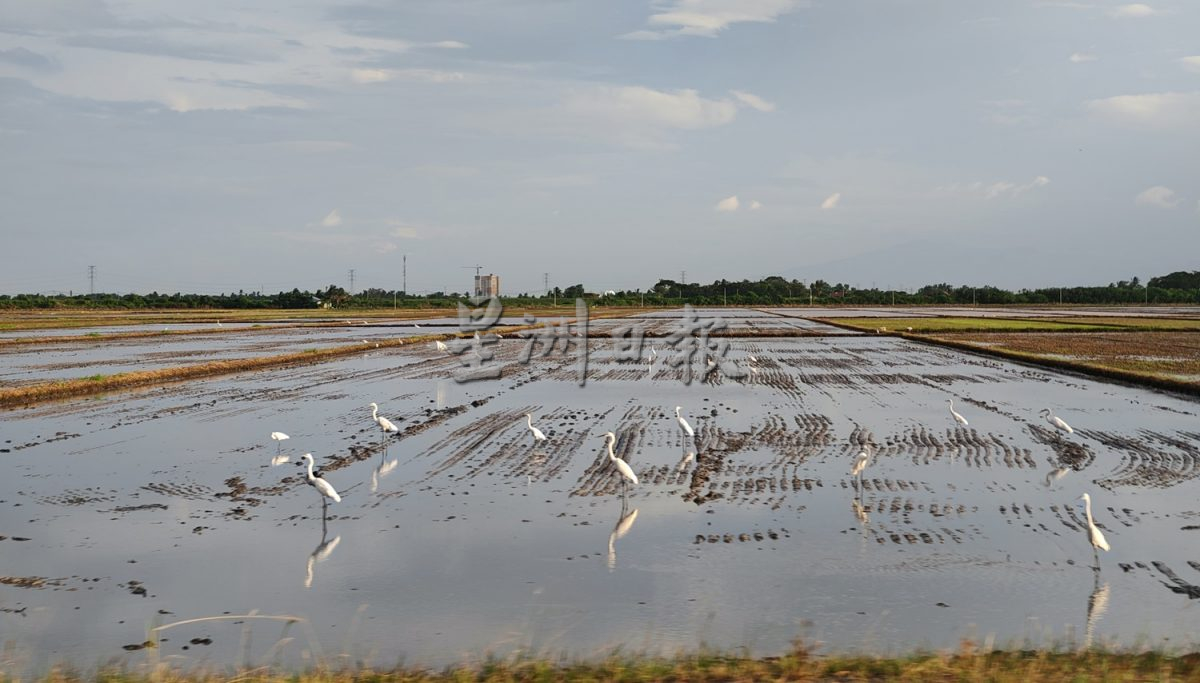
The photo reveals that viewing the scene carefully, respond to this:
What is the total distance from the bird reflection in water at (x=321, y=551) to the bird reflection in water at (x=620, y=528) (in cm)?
273

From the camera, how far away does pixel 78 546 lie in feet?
30.1

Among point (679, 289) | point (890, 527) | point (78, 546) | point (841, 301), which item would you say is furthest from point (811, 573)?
point (679, 289)

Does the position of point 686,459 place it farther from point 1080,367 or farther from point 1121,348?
point 1121,348

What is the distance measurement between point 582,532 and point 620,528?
0.43 meters

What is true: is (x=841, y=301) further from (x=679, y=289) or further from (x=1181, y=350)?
(x=1181, y=350)

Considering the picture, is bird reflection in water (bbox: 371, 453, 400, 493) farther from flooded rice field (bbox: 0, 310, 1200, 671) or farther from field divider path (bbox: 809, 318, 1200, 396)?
field divider path (bbox: 809, 318, 1200, 396)

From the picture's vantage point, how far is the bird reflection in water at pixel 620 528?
876cm

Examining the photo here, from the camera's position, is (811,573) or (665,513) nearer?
(811,573)

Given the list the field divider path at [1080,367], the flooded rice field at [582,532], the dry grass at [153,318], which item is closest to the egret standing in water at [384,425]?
the flooded rice field at [582,532]

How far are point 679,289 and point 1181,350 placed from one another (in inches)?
5184

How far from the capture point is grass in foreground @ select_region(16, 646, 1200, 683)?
18.3 ft

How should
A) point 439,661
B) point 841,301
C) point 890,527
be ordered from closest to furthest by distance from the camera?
point 439,661 → point 890,527 → point 841,301

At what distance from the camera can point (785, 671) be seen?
18.8 feet

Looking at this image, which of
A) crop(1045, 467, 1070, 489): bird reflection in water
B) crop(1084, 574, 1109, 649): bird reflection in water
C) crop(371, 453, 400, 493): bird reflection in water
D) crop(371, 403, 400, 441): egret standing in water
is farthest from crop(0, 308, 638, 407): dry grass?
crop(1084, 574, 1109, 649): bird reflection in water
